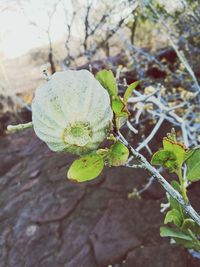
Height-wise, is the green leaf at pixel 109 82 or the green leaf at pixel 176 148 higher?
the green leaf at pixel 109 82

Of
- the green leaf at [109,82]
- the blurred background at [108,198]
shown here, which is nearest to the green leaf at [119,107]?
the green leaf at [109,82]

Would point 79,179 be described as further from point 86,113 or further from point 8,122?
point 8,122

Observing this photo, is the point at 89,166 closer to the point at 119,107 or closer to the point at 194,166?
the point at 119,107

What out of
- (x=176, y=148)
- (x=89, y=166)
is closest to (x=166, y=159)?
(x=176, y=148)

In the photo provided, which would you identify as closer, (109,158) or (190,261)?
(109,158)

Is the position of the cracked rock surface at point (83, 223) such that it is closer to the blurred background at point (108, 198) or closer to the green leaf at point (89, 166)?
the blurred background at point (108, 198)

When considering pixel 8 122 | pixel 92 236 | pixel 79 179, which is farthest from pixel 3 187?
pixel 79 179
